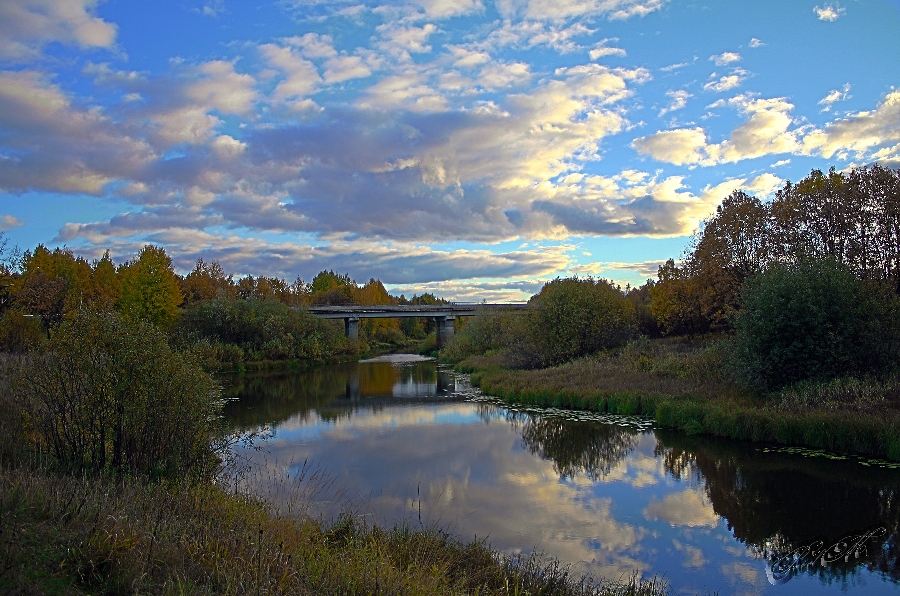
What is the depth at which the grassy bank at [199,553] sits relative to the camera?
5.93m

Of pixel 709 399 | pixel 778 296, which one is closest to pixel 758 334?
pixel 778 296

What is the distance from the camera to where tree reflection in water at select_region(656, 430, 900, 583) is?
10.8 meters

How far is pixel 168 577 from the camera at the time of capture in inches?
238

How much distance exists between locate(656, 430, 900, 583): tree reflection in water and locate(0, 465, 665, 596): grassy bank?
387 centimetres

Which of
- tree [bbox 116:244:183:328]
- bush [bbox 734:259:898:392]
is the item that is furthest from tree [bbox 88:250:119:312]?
bush [bbox 734:259:898:392]

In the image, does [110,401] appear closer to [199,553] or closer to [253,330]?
[199,553]

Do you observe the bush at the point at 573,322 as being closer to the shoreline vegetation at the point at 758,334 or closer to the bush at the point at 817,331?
the shoreline vegetation at the point at 758,334

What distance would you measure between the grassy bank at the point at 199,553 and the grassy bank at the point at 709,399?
1125cm

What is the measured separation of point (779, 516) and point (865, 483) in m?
3.59

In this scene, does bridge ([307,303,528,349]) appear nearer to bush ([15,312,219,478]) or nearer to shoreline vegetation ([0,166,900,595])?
shoreline vegetation ([0,166,900,595])

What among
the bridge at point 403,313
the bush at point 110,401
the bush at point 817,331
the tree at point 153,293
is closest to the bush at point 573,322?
the bush at point 817,331

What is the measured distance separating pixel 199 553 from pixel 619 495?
10374 mm

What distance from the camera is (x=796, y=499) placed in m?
13.5

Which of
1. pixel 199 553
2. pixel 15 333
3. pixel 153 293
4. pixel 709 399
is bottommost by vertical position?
pixel 709 399
